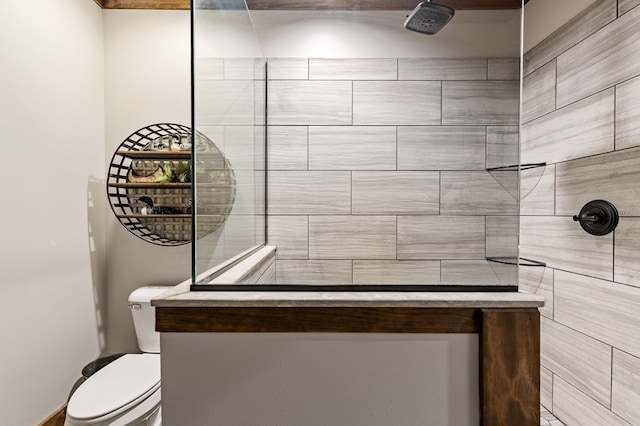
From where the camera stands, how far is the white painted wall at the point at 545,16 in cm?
161

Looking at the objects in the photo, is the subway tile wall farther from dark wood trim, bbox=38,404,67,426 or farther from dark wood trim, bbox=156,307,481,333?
dark wood trim, bbox=38,404,67,426

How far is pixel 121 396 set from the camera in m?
1.47

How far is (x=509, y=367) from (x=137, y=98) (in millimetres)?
2376

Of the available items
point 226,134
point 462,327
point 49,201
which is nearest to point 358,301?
point 462,327

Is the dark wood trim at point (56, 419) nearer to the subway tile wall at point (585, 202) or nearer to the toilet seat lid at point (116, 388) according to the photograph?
the toilet seat lid at point (116, 388)

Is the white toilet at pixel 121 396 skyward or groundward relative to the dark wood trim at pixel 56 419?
skyward

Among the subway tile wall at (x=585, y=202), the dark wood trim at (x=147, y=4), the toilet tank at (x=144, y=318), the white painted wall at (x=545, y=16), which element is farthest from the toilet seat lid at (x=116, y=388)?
the white painted wall at (x=545, y=16)

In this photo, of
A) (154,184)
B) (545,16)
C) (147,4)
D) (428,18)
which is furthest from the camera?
(147,4)

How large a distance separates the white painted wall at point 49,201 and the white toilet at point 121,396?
1.22 ft

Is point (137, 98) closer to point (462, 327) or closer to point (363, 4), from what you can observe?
point (363, 4)

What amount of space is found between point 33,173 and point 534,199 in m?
2.45

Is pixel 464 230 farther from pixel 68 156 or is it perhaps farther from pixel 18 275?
pixel 68 156

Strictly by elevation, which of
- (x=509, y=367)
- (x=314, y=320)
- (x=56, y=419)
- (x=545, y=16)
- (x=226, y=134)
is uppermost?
(x=545, y=16)

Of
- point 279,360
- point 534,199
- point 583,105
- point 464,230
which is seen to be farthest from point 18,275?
point 583,105
